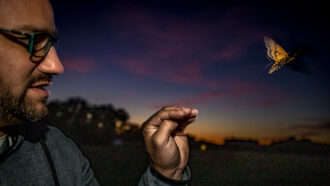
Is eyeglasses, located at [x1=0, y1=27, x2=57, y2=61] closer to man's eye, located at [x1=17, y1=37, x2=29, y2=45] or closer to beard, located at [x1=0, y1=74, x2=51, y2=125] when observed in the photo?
man's eye, located at [x1=17, y1=37, x2=29, y2=45]

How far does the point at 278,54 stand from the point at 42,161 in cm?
283

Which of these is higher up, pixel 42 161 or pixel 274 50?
pixel 274 50

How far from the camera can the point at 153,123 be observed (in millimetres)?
2373

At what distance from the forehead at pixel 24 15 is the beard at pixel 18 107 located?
509 mm

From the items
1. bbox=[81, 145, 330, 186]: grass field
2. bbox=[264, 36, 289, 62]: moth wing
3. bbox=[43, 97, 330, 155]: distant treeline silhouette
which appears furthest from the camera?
bbox=[43, 97, 330, 155]: distant treeline silhouette

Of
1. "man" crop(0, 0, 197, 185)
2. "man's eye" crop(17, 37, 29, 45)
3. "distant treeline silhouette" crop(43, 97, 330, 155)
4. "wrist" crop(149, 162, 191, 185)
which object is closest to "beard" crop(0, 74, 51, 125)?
"man" crop(0, 0, 197, 185)

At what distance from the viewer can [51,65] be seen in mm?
2191

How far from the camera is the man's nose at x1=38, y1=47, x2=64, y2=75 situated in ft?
7.04

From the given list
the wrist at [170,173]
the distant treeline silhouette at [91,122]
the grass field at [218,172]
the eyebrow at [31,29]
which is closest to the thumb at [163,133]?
the wrist at [170,173]

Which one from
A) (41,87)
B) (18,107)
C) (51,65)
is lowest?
(18,107)

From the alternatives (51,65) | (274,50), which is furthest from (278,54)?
(51,65)

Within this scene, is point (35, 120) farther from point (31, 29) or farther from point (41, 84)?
point (31, 29)

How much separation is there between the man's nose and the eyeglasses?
0.04m

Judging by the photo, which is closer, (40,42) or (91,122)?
(40,42)
